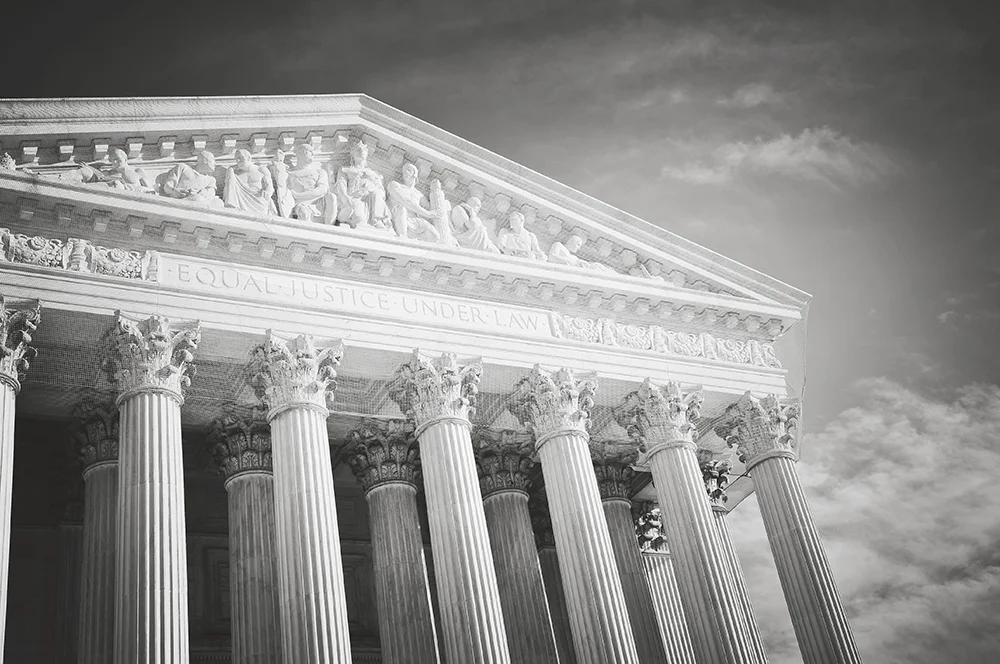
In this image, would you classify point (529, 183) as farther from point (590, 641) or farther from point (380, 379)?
point (590, 641)

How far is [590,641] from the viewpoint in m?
22.1

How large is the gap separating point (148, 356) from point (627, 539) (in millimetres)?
14053

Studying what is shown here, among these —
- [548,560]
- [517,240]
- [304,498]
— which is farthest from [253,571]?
[517,240]

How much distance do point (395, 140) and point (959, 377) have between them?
3227cm

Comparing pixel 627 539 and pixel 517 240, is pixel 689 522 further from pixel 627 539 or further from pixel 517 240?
pixel 517 240

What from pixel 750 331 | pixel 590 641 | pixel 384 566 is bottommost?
pixel 590 641

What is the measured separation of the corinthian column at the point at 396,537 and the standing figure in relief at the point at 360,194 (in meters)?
4.93

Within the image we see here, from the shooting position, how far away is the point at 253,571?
22438 millimetres

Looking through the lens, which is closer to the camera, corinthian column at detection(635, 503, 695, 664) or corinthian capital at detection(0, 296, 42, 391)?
corinthian capital at detection(0, 296, 42, 391)

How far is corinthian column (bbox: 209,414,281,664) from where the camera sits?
2161 centimetres

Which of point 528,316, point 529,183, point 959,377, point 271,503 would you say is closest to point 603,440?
point 528,316

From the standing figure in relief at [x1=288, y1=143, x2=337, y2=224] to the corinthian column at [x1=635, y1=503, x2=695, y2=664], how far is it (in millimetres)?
13943

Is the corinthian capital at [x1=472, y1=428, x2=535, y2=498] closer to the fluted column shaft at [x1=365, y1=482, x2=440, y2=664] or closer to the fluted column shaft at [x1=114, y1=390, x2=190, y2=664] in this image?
the fluted column shaft at [x1=365, y1=482, x2=440, y2=664]

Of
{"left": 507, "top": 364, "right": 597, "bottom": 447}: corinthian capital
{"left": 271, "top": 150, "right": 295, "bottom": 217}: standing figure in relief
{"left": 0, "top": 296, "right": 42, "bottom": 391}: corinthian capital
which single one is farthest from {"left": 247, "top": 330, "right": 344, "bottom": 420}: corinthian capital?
{"left": 507, "top": 364, "right": 597, "bottom": 447}: corinthian capital
